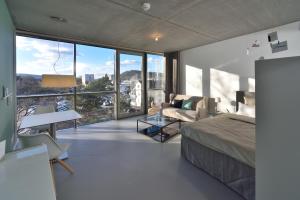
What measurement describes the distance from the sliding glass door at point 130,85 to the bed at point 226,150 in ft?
10.8

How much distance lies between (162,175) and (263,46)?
12.2 feet

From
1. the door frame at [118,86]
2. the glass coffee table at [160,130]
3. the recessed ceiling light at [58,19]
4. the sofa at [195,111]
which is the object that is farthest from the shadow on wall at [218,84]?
the recessed ceiling light at [58,19]

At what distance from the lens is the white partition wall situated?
0.83 meters

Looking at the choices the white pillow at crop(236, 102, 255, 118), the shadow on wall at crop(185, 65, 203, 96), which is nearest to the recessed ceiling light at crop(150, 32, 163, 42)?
the shadow on wall at crop(185, 65, 203, 96)

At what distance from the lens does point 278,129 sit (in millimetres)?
894

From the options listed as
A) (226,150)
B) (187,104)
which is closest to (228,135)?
(226,150)

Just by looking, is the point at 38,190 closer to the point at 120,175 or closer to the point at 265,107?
the point at 265,107

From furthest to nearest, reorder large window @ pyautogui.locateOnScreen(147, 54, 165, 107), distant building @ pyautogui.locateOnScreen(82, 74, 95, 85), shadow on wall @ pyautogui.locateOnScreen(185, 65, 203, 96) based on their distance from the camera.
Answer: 1. large window @ pyautogui.locateOnScreen(147, 54, 165, 107)
2. shadow on wall @ pyautogui.locateOnScreen(185, 65, 203, 96)
3. distant building @ pyautogui.locateOnScreen(82, 74, 95, 85)

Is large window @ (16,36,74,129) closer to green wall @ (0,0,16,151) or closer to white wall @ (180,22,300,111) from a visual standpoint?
green wall @ (0,0,16,151)

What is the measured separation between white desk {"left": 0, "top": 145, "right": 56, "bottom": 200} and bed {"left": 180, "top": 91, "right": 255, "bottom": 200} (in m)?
1.87

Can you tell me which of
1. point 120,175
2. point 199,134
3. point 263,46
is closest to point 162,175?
point 120,175

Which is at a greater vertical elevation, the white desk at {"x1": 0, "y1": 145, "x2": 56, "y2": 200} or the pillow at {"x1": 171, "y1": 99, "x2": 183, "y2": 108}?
the pillow at {"x1": 171, "y1": 99, "x2": 183, "y2": 108}

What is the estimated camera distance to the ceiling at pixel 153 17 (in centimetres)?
258

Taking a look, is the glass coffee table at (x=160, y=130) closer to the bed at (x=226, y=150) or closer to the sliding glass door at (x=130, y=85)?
the bed at (x=226, y=150)
